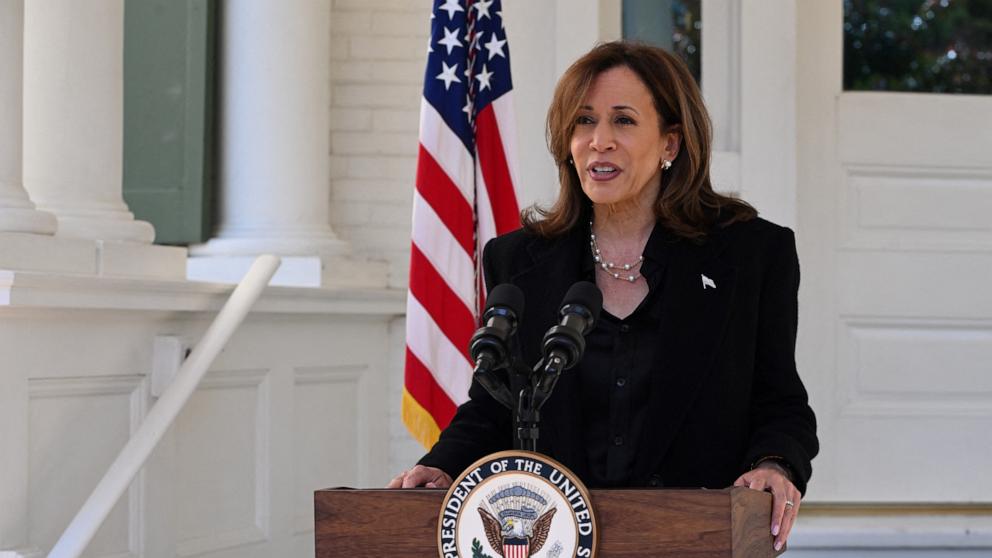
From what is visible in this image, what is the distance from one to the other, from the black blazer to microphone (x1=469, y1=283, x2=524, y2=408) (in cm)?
46

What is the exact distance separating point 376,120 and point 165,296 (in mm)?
1343

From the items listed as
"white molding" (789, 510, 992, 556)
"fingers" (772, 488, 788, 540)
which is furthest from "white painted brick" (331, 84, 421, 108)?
"fingers" (772, 488, 788, 540)

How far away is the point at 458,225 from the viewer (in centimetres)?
374

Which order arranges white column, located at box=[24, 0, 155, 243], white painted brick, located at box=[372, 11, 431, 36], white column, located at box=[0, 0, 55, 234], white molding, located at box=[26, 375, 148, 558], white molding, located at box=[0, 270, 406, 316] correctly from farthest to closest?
white painted brick, located at box=[372, 11, 431, 36], white column, located at box=[24, 0, 155, 243], white molding, located at box=[26, 375, 148, 558], white column, located at box=[0, 0, 55, 234], white molding, located at box=[0, 270, 406, 316]

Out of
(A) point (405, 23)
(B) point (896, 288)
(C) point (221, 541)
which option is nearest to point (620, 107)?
(C) point (221, 541)

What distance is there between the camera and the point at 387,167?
15.3 ft

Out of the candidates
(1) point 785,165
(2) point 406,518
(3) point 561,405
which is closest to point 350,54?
(1) point 785,165

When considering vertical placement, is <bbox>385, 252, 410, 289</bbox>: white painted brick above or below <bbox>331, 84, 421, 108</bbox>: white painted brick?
below

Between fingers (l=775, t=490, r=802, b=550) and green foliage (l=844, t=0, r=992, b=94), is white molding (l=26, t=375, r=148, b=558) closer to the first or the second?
fingers (l=775, t=490, r=802, b=550)

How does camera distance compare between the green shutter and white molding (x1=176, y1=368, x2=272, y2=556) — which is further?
the green shutter

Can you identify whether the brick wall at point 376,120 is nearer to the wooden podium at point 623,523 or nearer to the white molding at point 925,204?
the white molding at point 925,204

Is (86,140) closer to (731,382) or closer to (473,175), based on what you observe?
(473,175)

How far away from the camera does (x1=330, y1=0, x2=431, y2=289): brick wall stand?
4664mm

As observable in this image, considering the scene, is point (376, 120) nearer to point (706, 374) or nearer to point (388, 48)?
point (388, 48)
